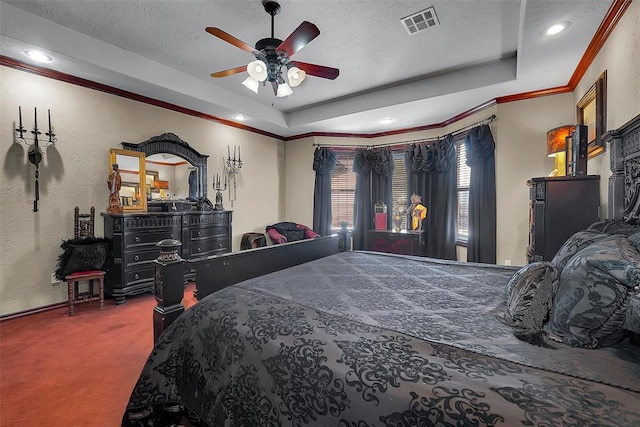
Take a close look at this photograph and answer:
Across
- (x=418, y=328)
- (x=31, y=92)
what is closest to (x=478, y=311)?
(x=418, y=328)

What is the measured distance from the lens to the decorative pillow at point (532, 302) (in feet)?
3.34

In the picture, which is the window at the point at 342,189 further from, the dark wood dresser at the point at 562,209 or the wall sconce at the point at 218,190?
the dark wood dresser at the point at 562,209

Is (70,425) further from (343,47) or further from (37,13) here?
(343,47)

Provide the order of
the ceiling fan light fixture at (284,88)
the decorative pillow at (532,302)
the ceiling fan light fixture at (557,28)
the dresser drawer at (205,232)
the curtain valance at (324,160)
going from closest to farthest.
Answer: the decorative pillow at (532,302)
the ceiling fan light fixture at (557,28)
the ceiling fan light fixture at (284,88)
the dresser drawer at (205,232)
the curtain valance at (324,160)

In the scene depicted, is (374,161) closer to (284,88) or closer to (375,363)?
(284,88)

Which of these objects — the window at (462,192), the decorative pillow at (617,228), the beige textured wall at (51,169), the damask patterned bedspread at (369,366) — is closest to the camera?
the damask patterned bedspread at (369,366)

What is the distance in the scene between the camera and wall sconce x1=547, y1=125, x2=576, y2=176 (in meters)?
2.79

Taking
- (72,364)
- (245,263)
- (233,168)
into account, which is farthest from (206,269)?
(233,168)

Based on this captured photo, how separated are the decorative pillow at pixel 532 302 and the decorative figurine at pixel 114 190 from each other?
3796 mm

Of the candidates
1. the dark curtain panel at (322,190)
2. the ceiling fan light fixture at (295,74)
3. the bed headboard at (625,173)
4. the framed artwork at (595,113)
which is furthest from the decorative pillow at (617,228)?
the dark curtain panel at (322,190)

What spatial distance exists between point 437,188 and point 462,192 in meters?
0.38

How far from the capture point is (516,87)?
10.7 ft

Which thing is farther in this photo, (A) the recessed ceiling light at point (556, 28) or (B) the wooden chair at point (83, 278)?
(B) the wooden chair at point (83, 278)

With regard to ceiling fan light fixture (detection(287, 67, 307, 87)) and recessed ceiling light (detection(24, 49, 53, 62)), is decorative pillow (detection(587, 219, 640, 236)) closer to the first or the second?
ceiling fan light fixture (detection(287, 67, 307, 87))
